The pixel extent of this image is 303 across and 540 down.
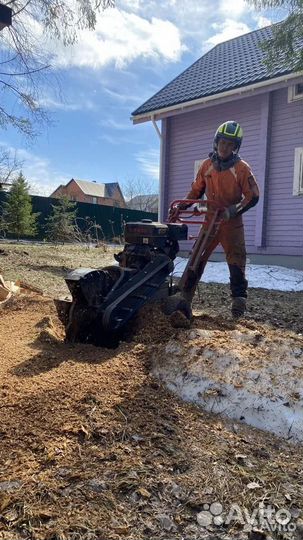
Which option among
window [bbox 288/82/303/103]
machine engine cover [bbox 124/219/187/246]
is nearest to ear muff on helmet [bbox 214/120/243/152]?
machine engine cover [bbox 124/219/187/246]

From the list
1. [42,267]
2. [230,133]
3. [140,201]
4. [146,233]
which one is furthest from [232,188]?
[140,201]

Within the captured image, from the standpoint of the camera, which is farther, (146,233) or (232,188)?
(232,188)

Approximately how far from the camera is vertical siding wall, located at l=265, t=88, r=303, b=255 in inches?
410

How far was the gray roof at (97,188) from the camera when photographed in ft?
232

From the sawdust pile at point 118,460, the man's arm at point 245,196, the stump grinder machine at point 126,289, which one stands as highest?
the man's arm at point 245,196

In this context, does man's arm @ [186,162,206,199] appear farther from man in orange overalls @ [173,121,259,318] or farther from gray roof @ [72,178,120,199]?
gray roof @ [72,178,120,199]

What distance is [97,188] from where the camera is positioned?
73875 millimetres

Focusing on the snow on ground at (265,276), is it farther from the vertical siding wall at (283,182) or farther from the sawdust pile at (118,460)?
the sawdust pile at (118,460)

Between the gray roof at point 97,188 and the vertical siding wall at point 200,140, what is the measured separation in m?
57.9

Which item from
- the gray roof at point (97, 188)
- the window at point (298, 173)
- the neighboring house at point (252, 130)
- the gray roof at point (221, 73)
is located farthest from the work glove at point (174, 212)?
the gray roof at point (97, 188)

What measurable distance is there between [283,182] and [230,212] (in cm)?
654

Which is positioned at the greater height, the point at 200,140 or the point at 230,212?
the point at 200,140

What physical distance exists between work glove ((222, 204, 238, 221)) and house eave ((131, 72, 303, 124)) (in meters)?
5.45

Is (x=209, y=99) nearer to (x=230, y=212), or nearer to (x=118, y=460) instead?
(x=230, y=212)
